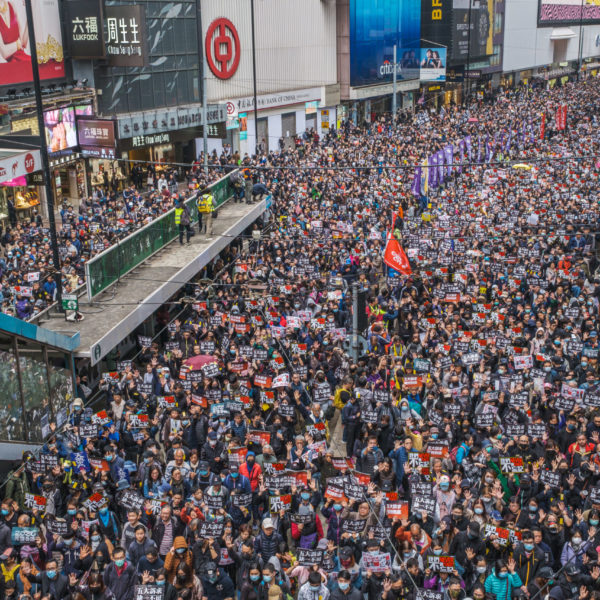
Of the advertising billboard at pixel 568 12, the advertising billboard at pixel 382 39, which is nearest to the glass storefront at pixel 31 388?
the advertising billboard at pixel 382 39

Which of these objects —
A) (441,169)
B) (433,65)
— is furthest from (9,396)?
(433,65)

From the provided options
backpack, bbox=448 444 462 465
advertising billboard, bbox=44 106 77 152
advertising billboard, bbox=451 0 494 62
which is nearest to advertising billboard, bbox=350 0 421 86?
advertising billboard, bbox=451 0 494 62

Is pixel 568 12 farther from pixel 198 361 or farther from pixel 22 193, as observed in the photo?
pixel 198 361

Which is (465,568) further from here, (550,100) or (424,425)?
(550,100)

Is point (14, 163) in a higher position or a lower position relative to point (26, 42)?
lower

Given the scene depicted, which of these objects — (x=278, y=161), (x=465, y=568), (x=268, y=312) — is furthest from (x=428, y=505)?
(x=278, y=161)

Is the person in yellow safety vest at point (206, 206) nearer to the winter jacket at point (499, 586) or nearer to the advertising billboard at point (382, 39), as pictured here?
the winter jacket at point (499, 586)
